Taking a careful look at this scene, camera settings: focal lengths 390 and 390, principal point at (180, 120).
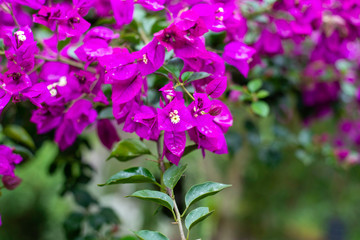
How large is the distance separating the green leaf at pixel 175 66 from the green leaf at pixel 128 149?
0.11 m

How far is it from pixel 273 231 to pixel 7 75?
12.9ft

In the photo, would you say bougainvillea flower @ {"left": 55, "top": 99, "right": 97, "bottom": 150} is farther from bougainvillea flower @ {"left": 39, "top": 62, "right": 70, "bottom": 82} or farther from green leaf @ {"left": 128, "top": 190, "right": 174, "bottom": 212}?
green leaf @ {"left": 128, "top": 190, "right": 174, "bottom": 212}

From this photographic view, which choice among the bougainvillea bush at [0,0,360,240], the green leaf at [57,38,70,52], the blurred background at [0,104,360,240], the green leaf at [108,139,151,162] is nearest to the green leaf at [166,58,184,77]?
the bougainvillea bush at [0,0,360,240]

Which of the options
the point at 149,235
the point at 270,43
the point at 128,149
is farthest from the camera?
the point at 270,43

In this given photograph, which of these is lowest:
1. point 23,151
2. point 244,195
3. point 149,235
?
point 244,195

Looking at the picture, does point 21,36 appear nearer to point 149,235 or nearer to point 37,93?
point 37,93

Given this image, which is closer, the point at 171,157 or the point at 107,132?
the point at 171,157

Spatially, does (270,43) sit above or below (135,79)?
below

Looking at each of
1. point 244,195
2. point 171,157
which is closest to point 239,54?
point 171,157

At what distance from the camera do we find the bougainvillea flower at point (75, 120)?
56cm

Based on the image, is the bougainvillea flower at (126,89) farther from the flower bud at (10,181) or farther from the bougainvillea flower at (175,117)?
the flower bud at (10,181)

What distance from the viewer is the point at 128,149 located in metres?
0.53

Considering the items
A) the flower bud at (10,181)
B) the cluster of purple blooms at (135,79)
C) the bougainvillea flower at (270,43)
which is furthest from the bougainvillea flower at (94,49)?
the bougainvillea flower at (270,43)

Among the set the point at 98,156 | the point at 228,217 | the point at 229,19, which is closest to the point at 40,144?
the point at 229,19
